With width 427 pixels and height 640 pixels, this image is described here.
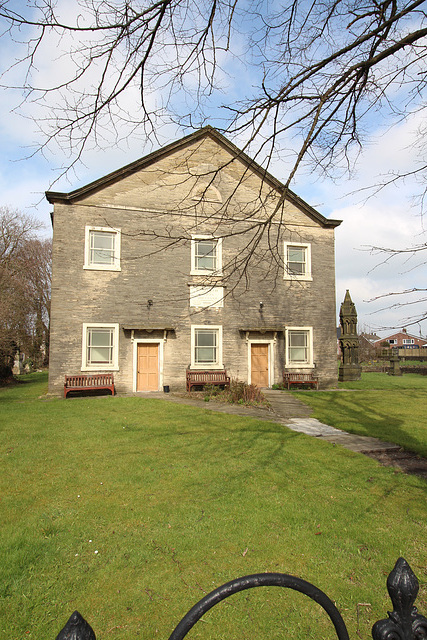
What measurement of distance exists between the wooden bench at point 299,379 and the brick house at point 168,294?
14.8 inches

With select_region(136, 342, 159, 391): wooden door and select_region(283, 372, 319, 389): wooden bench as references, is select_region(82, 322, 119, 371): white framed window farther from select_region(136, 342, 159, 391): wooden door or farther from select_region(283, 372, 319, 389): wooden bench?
select_region(283, 372, 319, 389): wooden bench

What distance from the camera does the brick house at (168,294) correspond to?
656 inches

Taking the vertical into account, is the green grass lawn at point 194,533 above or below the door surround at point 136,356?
below

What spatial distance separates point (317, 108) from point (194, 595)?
180 inches

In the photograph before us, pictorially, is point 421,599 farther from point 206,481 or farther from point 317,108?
point 317,108

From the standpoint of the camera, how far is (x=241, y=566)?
3.56 m

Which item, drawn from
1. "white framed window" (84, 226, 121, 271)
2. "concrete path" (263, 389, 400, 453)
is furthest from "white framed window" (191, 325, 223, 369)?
"white framed window" (84, 226, 121, 271)

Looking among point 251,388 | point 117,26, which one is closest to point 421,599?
point 117,26

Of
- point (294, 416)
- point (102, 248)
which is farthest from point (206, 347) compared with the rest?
point (294, 416)

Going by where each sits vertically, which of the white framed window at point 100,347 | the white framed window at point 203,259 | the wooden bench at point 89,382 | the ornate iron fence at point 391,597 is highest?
the white framed window at point 203,259

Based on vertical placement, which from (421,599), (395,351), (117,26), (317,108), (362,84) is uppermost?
(362,84)

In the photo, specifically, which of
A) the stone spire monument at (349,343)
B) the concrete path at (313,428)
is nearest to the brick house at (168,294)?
the stone spire monument at (349,343)

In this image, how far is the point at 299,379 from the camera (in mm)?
Answer: 19125

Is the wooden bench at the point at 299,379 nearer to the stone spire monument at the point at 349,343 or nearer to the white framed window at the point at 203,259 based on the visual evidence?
the stone spire monument at the point at 349,343
